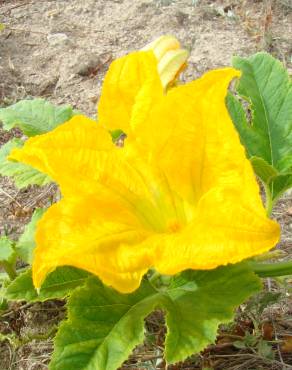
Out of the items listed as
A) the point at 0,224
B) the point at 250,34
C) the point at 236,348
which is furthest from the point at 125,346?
the point at 250,34

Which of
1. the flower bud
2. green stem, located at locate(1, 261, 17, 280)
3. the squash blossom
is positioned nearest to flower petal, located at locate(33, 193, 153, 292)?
the squash blossom

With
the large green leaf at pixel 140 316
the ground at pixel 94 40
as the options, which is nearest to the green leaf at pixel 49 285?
the large green leaf at pixel 140 316

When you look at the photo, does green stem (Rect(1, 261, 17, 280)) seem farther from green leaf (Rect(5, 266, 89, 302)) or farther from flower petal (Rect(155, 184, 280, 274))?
flower petal (Rect(155, 184, 280, 274))

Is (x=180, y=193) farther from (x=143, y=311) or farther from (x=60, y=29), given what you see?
(x=60, y=29)

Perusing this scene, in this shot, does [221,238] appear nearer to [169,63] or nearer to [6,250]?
[169,63]

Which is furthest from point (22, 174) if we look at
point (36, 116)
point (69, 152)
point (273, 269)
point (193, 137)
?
point (273, 269)

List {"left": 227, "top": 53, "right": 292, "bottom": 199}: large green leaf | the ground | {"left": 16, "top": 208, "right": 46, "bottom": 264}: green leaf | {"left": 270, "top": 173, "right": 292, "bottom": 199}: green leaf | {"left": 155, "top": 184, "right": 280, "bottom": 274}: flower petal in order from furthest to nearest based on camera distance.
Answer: the ground → {"left": 16, "top": 208, "right": 46, "bottom": 264}: green leaf → {"left": 227, "top": 53, "right": 292, "bottom": 199}: large green leaf → {"left": 270, "top": 173, "right": 292, "bottom": 199}: green leaf → {"left": 155, "top": 184, "right": 280, "bottom": 274}: flower petal

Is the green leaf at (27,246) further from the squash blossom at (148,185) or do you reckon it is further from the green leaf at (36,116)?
the squash blossom at (148,185)
